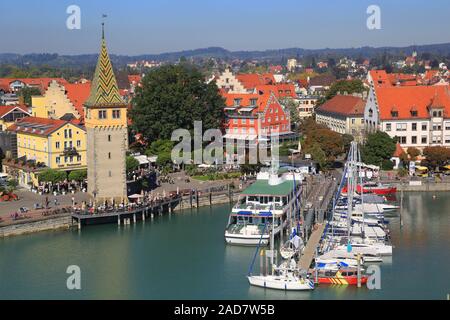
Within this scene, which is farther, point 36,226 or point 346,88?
point 346,88

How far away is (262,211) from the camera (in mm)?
35688

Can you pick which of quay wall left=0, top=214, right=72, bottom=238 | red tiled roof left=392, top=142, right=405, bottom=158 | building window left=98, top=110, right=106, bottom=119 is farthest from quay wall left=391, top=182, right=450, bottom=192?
quay wall left=0, top=214, right=72, bottom=238

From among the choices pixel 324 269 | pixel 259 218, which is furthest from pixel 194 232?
pixel 324 269

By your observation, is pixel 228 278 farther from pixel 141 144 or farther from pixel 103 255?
pixel 141 144

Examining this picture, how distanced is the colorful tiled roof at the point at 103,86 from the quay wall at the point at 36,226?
18.9 feet

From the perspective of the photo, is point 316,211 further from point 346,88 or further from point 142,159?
point 346,88

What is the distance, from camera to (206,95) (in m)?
54.8

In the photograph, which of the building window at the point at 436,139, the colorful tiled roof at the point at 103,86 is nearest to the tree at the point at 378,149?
the building window at the point at 436,139

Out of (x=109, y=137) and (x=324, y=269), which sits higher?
(x=109, y=137)

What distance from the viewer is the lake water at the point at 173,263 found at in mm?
27672

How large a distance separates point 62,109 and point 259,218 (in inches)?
963

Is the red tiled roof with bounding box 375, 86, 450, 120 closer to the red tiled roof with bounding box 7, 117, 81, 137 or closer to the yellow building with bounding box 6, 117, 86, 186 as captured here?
the yellow building with bounding box 6, 117, 86, 186

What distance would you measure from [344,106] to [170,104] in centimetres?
1512

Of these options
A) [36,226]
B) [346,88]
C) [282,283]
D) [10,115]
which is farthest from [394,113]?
[282,283]
